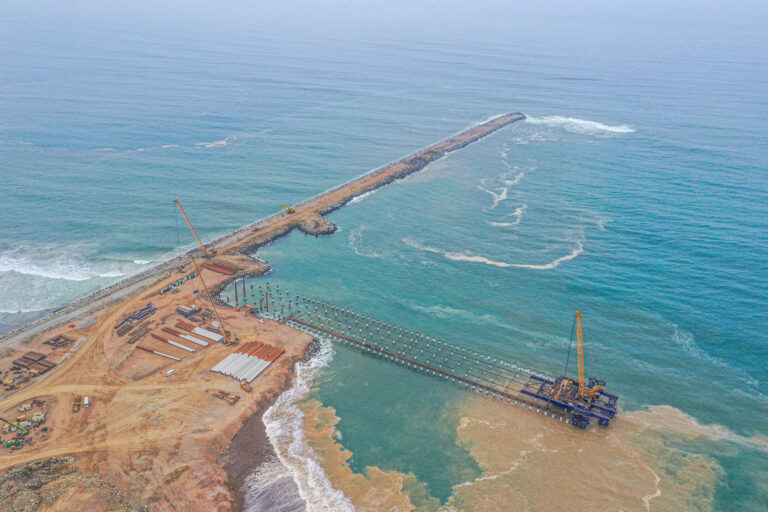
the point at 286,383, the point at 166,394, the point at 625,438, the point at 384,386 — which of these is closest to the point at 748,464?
the point at 625,438

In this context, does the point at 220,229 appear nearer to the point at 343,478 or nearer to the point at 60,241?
the point at 60,241

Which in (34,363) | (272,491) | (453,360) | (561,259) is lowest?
(272,491)

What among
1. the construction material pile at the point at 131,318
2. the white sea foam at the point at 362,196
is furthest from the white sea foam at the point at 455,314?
the white sea foam at the point at 362,196

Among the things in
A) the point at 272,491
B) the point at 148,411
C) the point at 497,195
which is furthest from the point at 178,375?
the point at 497,195

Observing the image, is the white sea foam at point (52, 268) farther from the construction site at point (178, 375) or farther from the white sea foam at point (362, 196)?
the white sea foam at point (362, 196)

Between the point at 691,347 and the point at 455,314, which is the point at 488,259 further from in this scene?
the point at 691,347
